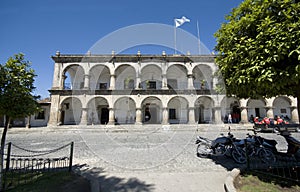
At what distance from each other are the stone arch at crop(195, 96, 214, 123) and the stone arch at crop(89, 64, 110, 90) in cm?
1263

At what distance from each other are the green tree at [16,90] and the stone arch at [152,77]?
16.9 meters

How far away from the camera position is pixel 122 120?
69.9 feet

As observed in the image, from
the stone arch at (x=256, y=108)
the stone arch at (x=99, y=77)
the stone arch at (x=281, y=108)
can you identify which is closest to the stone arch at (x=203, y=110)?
the stone arch at (x=256, y=108)

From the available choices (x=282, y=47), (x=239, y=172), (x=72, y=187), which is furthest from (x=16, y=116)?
(x=282, y=47)

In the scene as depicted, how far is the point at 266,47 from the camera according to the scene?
340cm

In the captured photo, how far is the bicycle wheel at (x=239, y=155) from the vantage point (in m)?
5.46

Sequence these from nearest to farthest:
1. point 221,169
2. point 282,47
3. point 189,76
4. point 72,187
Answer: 1. point 282,47
2. point 72,187
3. point 221,169
4. point 189,76

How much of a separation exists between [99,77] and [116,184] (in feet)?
65.0

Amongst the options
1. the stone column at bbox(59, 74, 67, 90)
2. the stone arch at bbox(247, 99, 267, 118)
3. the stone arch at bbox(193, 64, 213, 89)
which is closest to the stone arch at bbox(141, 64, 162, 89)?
the stone arch at bbox(193, 64, 213, 89)

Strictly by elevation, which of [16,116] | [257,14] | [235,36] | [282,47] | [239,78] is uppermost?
[257,14]

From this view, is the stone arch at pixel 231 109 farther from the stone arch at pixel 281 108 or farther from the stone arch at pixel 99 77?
the stone arch at pixel 99 77

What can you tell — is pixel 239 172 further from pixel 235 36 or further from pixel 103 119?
pixel 103 119

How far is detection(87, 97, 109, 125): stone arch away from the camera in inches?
816

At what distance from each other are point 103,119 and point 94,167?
17440mm
